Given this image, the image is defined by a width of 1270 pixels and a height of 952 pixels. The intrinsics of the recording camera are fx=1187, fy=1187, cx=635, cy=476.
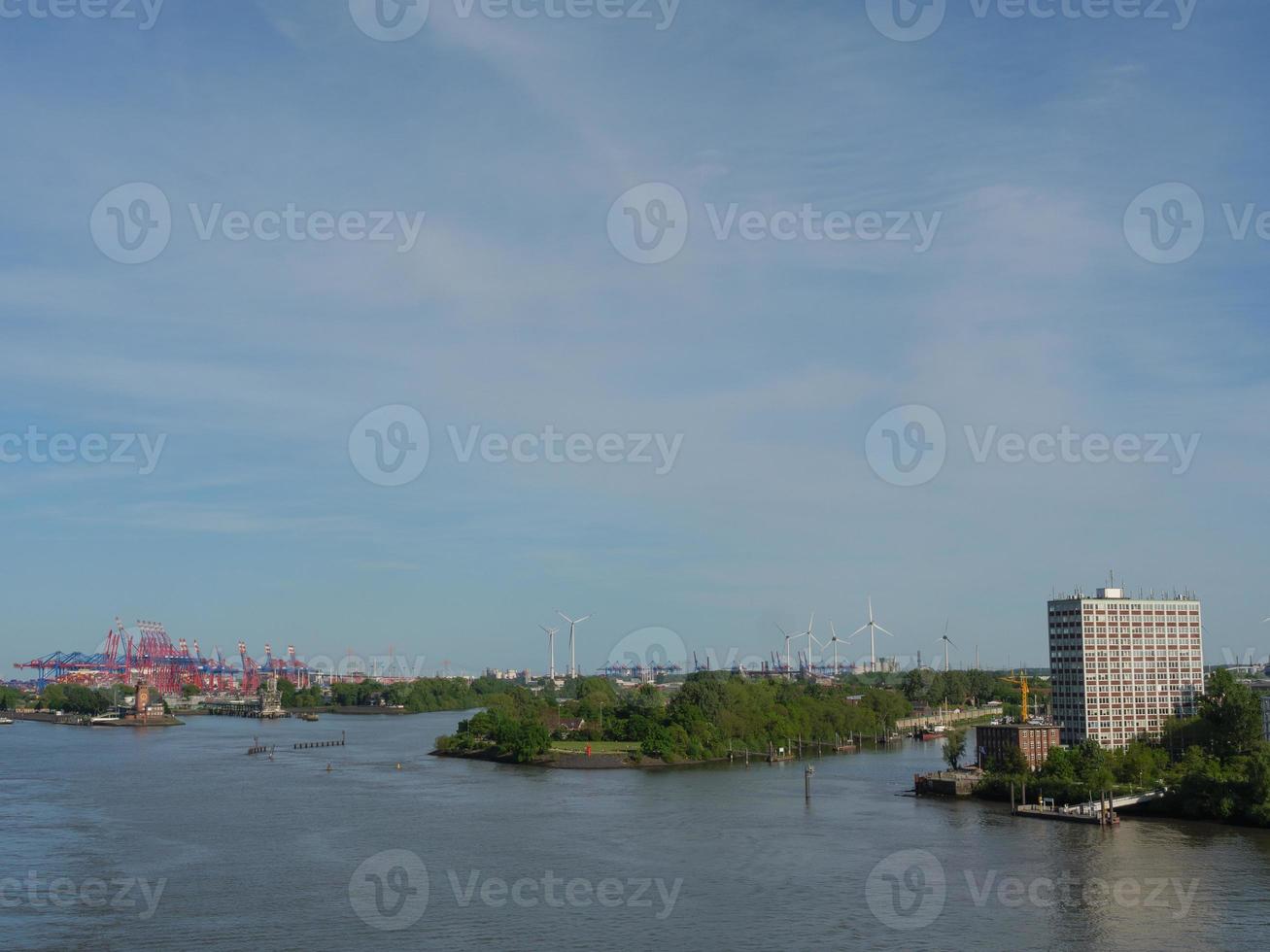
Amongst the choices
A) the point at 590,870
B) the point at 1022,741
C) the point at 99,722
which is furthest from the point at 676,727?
the point at 99,722

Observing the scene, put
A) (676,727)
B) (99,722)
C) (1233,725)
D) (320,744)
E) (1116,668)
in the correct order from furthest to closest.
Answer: (99,722)
(320,744)
(676,727)
(1116,668)
(1233,725)

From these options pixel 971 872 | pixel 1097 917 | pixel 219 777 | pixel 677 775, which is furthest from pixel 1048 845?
pixel 219 777

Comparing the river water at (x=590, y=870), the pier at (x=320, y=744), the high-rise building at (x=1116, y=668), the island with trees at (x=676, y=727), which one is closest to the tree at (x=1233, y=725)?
the high-rise building at (x=1116, y=668)

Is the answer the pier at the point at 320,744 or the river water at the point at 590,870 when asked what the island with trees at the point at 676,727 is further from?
the river water at the point at 590,870

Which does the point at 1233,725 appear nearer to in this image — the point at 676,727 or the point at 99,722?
the point at 676,727

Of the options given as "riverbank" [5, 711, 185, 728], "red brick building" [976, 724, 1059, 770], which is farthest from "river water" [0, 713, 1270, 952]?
"riverbank" [5, 711, 185, 728]

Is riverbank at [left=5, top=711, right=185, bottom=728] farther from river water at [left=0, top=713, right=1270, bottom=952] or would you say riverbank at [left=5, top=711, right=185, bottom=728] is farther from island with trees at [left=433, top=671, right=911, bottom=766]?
river water at [left=0, top=713, right=1270, bottom=952]

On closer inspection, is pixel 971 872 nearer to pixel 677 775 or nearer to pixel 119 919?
pixel 119 919
